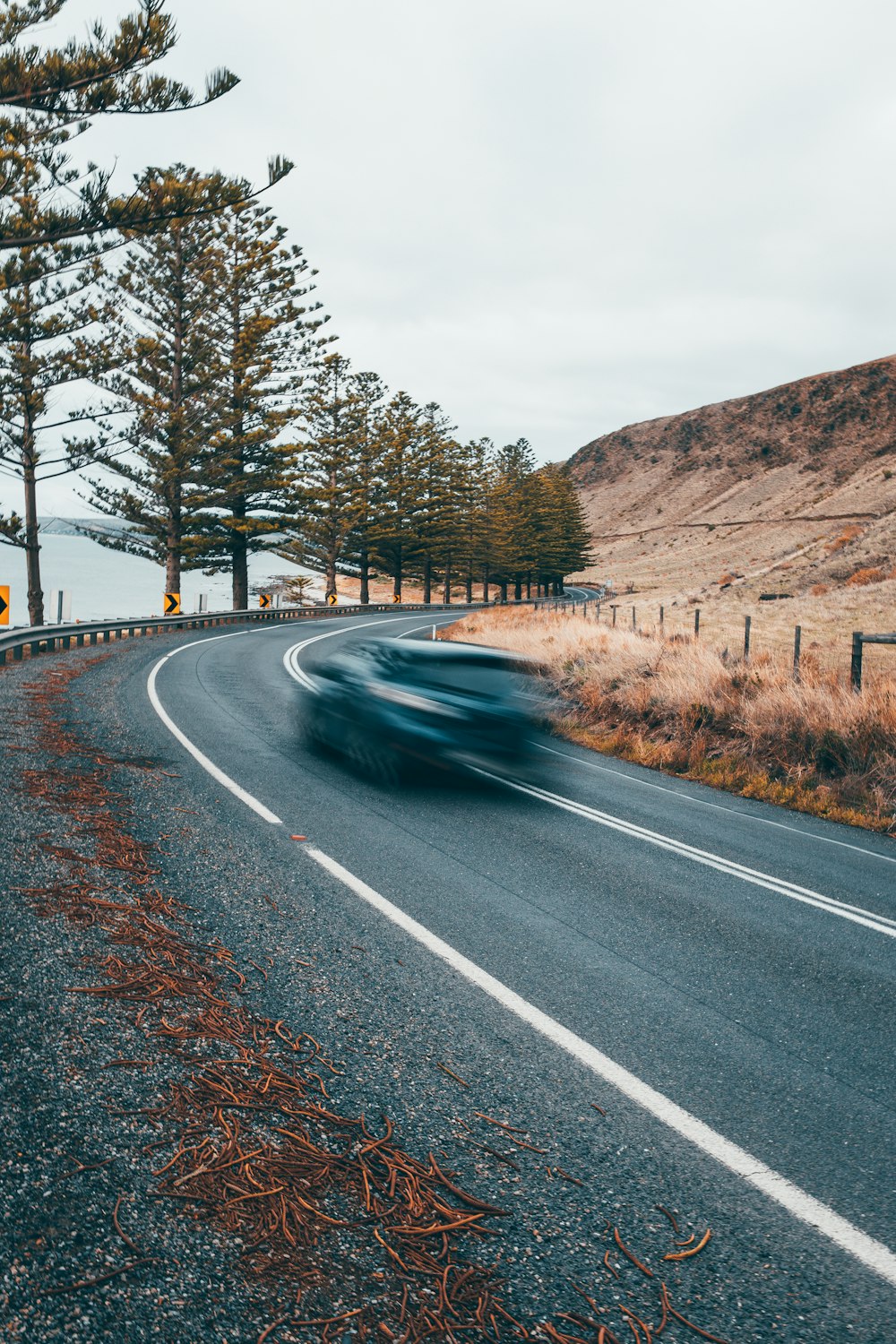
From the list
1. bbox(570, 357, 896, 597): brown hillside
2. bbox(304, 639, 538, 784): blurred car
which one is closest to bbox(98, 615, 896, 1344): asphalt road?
bbox(304, 639, 538, 784): blurred car

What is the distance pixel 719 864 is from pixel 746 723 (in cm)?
467

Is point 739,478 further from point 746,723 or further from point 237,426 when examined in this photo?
point 746,723

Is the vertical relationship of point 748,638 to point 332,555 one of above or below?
below

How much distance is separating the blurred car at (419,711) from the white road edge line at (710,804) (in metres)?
0.71

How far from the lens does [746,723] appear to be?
34.8 feet

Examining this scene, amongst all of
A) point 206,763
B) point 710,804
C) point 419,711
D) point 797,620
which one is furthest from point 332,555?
point 710,804

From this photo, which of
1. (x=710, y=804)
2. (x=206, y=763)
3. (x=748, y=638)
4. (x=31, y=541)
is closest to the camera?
(x=710, y=804)

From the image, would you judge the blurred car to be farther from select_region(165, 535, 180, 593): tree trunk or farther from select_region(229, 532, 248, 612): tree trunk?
select_region(229, 532, 248, 612): tree trunk

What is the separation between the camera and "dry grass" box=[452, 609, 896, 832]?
29.7ft

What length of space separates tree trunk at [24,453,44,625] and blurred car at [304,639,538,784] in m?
24.1

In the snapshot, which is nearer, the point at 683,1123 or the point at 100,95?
the point at 683,1123

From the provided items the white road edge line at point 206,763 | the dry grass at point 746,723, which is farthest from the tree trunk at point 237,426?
the dry grass at point 746,723

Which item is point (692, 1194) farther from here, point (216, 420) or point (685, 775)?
point (216, 420)

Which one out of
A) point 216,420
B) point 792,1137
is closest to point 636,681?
point 792,1137
